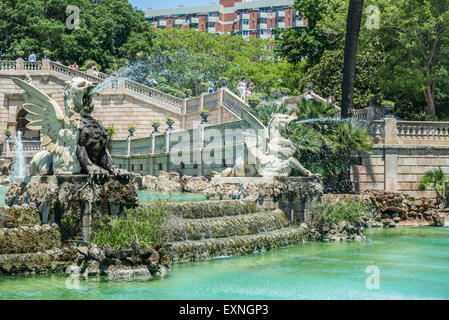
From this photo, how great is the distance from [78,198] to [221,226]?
11.0 ft

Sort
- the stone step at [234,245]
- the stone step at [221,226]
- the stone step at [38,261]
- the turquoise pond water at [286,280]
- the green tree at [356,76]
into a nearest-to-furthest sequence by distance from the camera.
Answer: the turquoise pond water at [286,280] < the stone step at [38,261] < the stone step at [234,245] < the stone step at [221,226] < the green tree at [356,76]

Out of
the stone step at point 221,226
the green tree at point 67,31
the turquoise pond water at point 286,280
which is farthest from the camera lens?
the green tree at point 67,31

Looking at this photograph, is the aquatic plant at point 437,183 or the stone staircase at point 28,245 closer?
the stone staircase at point 28,245

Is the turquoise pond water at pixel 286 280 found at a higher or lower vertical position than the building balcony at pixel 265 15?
lower

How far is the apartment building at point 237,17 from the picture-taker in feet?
291

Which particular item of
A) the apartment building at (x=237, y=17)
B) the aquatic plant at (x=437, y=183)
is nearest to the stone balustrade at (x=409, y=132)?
the aquatic plant at (x=437, y=183)

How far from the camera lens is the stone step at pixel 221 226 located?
11711 millimetres

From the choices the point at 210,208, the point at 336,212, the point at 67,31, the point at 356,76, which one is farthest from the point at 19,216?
the point at 67,31

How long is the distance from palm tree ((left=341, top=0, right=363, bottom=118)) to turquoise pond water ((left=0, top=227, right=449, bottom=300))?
883 centimetres

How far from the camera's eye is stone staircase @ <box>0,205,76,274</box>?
9.58 m

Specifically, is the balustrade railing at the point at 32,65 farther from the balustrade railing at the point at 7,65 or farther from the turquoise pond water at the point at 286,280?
the turquoise pond water at the point at 286,280

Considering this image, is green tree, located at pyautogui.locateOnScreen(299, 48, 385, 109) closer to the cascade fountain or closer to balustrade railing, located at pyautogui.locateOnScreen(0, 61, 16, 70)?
the cascade fountain

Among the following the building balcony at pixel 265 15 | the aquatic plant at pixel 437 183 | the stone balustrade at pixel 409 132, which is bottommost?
the aquatic plant at pixel 437 183

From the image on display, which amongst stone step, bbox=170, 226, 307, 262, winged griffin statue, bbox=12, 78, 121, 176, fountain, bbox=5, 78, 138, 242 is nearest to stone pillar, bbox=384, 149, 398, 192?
stone step, bbox=170, 226, 307, 262
